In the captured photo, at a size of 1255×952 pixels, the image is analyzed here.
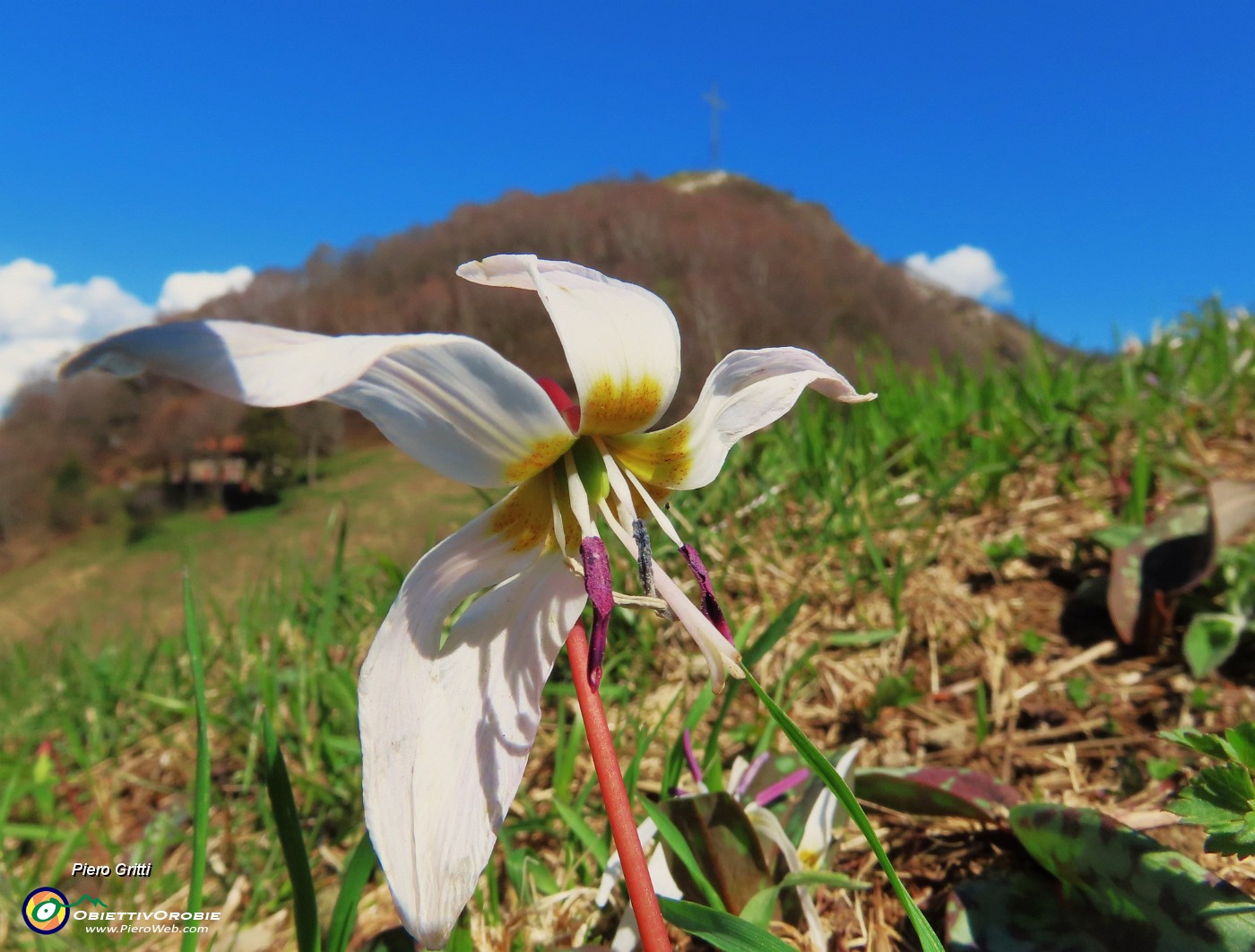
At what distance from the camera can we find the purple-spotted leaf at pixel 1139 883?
2.13 feet

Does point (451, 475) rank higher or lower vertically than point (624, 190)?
lower

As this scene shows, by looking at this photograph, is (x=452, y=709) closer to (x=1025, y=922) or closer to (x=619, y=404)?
(x=619, y=404)

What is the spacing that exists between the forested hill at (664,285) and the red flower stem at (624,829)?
3448mm

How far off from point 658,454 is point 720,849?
44 cm

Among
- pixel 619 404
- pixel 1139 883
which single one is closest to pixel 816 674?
pixel 1139 883

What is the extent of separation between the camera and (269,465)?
10.7 meters

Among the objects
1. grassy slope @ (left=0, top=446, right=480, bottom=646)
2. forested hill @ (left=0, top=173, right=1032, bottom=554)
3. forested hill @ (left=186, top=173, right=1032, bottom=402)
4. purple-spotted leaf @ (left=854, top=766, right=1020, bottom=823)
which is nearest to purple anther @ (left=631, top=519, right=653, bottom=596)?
purple-spotted leaf @ (left=854, top=766, right=1020, bottom=823)

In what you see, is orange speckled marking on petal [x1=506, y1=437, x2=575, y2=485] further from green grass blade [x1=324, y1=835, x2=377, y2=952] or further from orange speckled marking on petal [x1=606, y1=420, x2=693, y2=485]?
green grass blade [x1=324, y1=835, x2=377, y2=952]

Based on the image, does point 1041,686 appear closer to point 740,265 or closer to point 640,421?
point 640,421

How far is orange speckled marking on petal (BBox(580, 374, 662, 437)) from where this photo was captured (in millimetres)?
648

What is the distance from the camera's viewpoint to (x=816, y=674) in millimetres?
1502

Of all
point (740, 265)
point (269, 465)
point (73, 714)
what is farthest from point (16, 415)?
point (73, 714)

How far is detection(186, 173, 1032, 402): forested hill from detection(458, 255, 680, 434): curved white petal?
10.7 ft

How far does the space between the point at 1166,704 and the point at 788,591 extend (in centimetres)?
76
